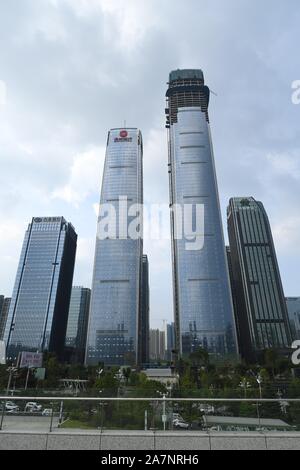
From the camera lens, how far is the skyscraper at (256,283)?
12769cm

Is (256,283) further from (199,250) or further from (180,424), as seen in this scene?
(180,424)

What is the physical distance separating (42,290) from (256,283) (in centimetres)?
9339

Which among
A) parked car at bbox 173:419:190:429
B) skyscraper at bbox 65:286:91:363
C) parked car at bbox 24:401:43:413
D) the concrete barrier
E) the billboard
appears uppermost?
skyscraper at bbox 65:286:91:363

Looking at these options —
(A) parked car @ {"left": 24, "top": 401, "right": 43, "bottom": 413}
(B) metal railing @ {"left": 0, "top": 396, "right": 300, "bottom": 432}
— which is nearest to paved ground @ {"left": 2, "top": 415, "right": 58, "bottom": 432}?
(B) metal railing @ {"left": 0, "top": 396, "right": 300, "bottom": 432}

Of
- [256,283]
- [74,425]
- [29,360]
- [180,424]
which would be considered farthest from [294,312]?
[74,425]

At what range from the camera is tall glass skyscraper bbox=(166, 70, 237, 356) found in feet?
350

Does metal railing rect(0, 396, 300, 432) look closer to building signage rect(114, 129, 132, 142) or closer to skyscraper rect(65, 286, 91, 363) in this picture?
building signage rect(114, 129, 132, 142)

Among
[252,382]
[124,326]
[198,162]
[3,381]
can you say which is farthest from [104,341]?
[198,162]

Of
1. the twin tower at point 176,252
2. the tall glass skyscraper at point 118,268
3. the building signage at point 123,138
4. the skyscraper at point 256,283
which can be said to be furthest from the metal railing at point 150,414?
the building signage at point 123,138

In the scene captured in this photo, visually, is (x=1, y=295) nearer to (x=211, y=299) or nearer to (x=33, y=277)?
(x=33, y=277)

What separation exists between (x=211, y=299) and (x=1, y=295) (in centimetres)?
12121

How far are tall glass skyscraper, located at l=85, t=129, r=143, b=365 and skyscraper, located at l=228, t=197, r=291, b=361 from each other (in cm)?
4942

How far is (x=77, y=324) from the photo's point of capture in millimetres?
165875

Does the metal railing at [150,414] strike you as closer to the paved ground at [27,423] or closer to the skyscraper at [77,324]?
the paved ground at [27,423]
